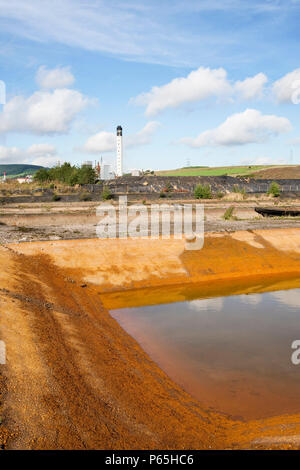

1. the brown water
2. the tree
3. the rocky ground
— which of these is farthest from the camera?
the tree

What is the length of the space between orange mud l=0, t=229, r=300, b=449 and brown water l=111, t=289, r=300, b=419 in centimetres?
72

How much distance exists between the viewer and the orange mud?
7.33 meters

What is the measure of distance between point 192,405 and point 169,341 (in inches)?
182

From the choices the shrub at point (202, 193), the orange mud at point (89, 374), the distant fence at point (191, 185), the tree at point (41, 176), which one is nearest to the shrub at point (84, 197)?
the distant fence at point (191, 185)

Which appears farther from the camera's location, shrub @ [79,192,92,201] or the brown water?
shrub @ [79,192,92,201]

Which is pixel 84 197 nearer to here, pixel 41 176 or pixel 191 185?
pixel 191 185

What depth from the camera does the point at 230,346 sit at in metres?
13.4

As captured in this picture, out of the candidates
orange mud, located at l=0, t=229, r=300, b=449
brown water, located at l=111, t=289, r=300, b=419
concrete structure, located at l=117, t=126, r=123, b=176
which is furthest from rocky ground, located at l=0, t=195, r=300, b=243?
Result: concrete structure, located at l=117, t=126, r=123, b=176

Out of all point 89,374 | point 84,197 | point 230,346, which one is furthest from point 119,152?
point 89,374

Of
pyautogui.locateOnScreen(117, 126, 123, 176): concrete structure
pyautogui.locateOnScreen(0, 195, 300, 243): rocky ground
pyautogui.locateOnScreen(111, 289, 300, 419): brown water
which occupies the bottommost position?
pyautogui.locateOnScreen(111, 289, 300, 419): brown water

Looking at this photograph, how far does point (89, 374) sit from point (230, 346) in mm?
5642

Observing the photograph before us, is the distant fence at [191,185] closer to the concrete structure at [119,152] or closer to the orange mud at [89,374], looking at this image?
the concrete structure at [119,152]

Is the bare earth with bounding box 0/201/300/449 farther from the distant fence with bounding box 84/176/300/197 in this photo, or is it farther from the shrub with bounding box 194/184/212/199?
the distant fence with bounding box 84/176/300/197
